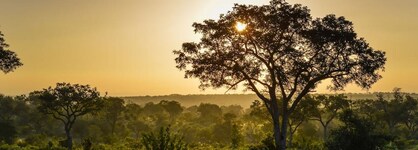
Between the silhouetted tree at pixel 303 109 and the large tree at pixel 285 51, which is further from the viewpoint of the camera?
the silhouetted tree at pixel 303 109

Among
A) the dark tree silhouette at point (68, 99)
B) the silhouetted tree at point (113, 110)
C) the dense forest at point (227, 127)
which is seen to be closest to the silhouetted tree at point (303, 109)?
the dense forest at point (227, 127)

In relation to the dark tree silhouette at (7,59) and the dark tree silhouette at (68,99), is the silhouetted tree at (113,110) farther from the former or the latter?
the dark tree silhouette at (7,59)

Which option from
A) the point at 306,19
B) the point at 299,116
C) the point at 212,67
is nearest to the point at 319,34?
the point at 306,19

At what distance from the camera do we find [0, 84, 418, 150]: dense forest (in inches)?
1825

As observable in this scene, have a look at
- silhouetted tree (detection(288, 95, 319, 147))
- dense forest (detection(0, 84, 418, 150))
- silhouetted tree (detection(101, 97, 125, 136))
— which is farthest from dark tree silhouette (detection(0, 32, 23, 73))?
silhouetted tree (detection(101, 97, 125, 136))

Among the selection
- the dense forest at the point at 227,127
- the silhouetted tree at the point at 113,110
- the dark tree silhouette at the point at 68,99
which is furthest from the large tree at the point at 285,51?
the silhouetted tree at the point at 113,110

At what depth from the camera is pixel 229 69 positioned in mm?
39625

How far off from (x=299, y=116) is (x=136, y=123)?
2821 inches

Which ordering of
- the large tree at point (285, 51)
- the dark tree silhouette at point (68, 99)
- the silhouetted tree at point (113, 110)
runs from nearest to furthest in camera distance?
the large tree at point (285, 51)
the dark tree silhouette at point (68, 99)
the silhouetted tree at point (113, 110)

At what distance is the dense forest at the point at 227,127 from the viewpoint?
152ft

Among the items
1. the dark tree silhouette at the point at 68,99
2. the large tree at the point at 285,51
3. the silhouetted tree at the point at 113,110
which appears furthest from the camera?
the silhouetted tree at the point at 113,110

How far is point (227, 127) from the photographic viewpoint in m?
107

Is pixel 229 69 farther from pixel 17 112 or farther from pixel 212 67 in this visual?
pixel 17 112

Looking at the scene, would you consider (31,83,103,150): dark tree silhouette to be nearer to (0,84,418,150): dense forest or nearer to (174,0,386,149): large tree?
(0,84,418,150): dense forest
